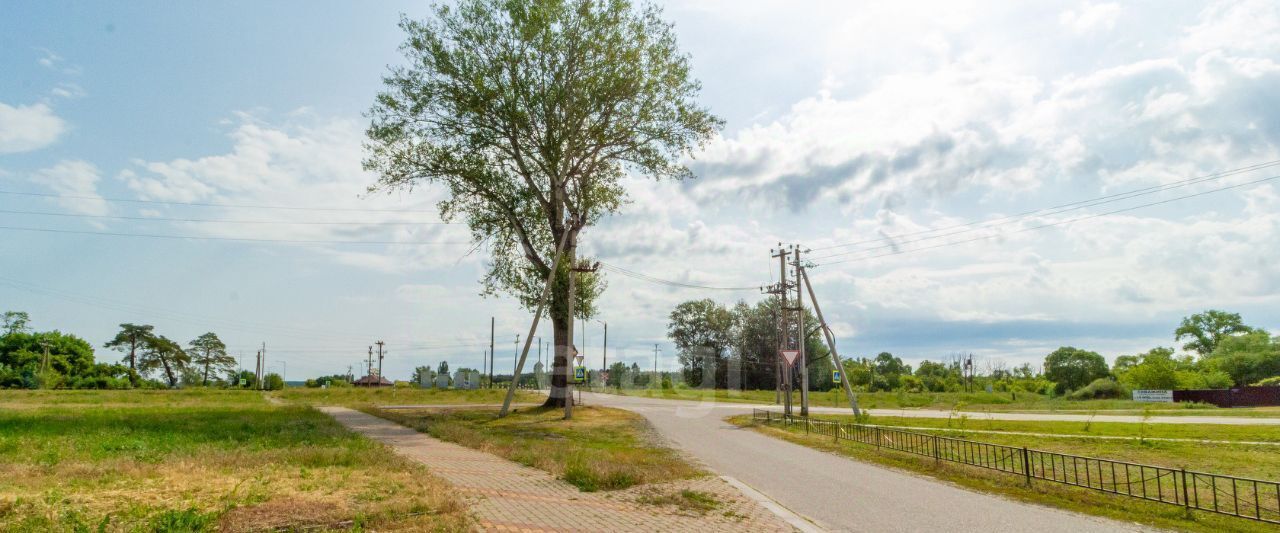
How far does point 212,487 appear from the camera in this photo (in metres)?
9.48

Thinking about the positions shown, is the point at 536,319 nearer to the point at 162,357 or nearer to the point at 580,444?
the point at 580,444

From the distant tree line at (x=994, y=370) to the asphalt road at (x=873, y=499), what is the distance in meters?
42.8

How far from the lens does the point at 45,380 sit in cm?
6788

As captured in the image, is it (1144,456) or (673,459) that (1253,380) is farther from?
(673,459)

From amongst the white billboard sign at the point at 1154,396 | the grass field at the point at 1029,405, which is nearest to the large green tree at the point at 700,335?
the grass field at the point at 1029,405

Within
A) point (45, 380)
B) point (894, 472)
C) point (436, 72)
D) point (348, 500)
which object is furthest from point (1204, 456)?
point (45, 380)

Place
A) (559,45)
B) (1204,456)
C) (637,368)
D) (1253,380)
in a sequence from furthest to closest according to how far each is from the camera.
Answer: (637,368) < (1253,380) < (559,45) < (1204,456)

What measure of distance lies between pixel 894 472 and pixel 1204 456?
970 cm

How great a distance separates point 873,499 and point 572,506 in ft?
15.3

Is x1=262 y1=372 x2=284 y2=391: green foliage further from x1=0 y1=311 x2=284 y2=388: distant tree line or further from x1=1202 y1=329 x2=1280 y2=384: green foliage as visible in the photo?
x1=1202 y1=329 x2=1280 y2=384: green foliage

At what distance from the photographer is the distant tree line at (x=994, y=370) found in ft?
191

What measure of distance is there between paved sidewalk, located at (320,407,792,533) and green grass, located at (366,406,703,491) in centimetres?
40

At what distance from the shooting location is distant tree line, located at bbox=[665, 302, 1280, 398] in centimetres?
5831

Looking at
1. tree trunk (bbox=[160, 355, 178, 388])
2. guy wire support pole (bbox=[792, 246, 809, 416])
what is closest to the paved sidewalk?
guy wire support pole (bbox=[792, 246, 809, 416])
